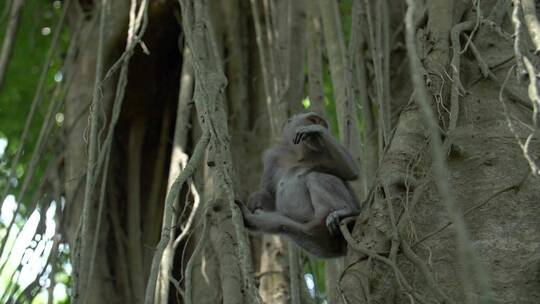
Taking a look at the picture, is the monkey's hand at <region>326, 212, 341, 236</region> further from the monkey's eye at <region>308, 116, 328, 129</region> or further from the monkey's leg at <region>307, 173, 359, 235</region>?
the monkey's eye at <region>308, 116, 328, 129</region>

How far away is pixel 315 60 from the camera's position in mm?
4316

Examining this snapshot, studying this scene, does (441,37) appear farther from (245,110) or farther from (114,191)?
(114,191)

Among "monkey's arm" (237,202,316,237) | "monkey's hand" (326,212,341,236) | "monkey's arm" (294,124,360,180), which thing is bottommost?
"monkey's hand" (326,212,341,236)

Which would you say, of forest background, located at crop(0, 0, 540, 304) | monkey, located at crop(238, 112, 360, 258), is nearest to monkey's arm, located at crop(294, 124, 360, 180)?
monkey, located at crop(238, 112, 360, 258)

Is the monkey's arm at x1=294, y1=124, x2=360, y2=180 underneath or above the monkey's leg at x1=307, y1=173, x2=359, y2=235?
above

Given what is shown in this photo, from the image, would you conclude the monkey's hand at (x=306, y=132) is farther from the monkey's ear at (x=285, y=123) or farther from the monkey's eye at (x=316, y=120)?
the monkey's ear at (x=285, y=123)

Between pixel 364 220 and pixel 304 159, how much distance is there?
1107 mm

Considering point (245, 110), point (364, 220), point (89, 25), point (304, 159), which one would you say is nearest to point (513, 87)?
point (364, 220)

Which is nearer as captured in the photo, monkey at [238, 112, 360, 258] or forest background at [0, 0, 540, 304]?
forest background at [0, 0, 540, 304]

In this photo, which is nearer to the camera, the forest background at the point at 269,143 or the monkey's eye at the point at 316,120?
the forest background at the point at 269,143

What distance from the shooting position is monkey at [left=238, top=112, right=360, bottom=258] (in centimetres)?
332

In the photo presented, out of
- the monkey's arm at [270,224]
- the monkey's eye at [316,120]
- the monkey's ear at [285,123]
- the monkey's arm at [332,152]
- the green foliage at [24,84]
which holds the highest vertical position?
the green foliage at [24,84]

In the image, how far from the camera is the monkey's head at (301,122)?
3738mm

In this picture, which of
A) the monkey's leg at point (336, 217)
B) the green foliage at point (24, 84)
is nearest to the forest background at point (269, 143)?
the green foliage at point (24, 84)
